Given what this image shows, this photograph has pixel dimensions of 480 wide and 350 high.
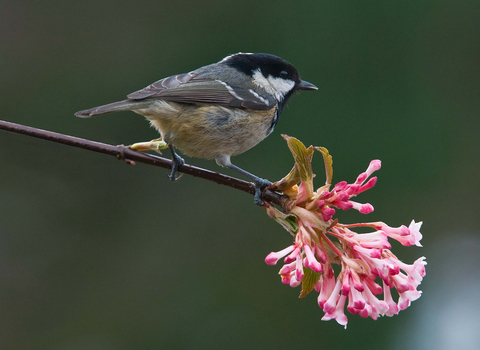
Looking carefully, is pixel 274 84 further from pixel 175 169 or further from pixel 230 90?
pixel 175 169

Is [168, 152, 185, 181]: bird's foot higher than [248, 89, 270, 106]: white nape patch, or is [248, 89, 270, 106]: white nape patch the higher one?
[248, 89, 270, 106]: white nape patch

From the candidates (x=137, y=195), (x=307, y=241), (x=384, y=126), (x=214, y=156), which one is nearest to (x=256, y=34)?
(x=384, y=126)

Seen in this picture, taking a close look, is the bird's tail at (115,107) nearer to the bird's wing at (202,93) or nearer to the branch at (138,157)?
the bird's wing at (202,93)

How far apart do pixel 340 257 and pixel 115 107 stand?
3.67ft

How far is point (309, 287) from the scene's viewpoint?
60.5 inches

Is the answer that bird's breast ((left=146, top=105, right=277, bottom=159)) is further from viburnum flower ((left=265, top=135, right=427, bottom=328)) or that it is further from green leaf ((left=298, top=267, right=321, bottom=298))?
green leaf ((left=298, top=267, right=321, bottom=298))

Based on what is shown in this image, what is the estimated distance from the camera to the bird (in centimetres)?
238

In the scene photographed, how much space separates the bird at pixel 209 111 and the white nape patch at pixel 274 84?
2cm

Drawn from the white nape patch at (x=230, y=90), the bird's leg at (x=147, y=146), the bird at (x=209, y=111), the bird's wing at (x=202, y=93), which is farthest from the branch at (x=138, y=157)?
the white nape patch at (x=230, y=90)

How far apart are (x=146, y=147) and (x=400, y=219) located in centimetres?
337

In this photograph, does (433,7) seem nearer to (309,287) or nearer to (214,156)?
(214,156)

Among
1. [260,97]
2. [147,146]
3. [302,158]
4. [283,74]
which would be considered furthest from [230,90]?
[302,158]

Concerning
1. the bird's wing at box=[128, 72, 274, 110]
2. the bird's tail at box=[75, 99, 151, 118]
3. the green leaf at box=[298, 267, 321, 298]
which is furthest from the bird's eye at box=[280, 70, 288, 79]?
the green leaf at box=[298, 267, 321, 298]

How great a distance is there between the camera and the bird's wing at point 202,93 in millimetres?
2402
